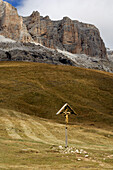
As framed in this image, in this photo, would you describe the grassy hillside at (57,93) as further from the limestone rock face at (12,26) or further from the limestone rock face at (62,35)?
the limestone rock face at (62,35)

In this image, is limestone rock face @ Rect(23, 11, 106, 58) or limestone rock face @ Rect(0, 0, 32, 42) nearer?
limestone rock face @ Rect(0, 0, 32, 42)

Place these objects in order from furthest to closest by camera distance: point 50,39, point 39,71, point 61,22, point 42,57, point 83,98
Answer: point 61,22, point 50,39, point 42,57, point 39,71, point 83,98

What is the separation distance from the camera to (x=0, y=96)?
52750 mm

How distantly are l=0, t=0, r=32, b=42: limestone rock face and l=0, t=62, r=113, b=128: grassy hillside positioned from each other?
7816cm

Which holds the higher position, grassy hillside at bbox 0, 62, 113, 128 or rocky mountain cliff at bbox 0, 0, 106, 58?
rocky mountain cliff at bbox 0, 0, 106, 58

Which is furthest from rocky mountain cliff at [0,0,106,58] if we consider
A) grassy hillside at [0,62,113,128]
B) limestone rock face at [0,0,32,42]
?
grassy hillside at [0,62,113,128]

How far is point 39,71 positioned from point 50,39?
340 ft

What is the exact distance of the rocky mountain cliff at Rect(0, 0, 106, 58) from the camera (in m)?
158

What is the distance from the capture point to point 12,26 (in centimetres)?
15750

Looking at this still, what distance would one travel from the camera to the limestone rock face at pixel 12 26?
154250 mm

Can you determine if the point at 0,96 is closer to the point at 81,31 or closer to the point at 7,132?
the point at 7,132

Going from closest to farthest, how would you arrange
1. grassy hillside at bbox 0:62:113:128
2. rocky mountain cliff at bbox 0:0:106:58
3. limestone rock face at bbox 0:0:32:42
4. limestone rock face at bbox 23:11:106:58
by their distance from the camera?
grassy hillside at bbox 0:62:113:128, limestone rock face at bbox 0:0:32:42, rocky mountain cliff at bbox 0:0:106:58, limestone rock face at bbox 23:11:106:58

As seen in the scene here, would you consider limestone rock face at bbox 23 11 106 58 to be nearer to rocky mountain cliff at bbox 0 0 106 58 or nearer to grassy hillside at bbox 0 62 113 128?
rocky mountain cliff at bbox 0 0 106 58

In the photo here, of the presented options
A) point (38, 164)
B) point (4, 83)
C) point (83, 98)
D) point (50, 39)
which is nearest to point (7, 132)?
point (38, 164)
